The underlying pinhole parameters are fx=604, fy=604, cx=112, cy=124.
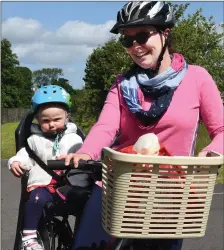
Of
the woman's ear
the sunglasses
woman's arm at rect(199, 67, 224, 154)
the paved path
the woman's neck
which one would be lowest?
the paved path

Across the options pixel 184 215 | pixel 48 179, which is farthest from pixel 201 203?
pixel 48 179

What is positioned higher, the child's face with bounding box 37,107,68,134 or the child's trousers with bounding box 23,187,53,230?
the child's face with bounding box 37,107,68,134

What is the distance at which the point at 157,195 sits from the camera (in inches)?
106

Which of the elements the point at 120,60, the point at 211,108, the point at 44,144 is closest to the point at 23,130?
the point at 44,144

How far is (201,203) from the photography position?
9.11ft

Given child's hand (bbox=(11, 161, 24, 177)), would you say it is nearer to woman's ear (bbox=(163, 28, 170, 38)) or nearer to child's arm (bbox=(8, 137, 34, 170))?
child's arm (bbox=(8, 137, 34, 170))

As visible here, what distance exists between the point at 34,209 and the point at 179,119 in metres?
1.33

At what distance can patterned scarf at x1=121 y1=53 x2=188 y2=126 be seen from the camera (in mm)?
3271

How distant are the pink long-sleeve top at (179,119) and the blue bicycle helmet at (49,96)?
0.91 meters

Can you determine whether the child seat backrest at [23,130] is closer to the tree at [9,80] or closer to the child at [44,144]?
the child at [44,144]

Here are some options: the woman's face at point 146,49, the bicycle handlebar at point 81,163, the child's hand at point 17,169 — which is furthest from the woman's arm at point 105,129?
the child's hand at point 17,169

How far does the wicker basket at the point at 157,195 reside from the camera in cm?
264

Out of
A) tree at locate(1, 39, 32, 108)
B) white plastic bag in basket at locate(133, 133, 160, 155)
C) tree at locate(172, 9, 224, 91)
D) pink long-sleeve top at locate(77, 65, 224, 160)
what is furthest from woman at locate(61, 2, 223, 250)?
tree at locate(1, 39, 32, 108)

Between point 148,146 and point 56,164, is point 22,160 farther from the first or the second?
point 148,146
